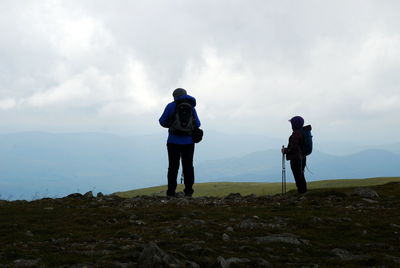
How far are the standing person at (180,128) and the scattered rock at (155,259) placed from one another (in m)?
11.9

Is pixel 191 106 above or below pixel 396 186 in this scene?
above

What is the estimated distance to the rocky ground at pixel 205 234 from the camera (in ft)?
25.3

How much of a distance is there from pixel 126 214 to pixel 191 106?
6.69 metres

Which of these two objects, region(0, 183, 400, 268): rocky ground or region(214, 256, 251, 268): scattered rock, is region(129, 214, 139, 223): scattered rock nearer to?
region(0, 183, 400, 268): rocky ground

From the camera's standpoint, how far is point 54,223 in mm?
12391

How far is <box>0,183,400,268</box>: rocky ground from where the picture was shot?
770 cm

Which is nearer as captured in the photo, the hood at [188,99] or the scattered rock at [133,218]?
the scattered rock at [133,218]

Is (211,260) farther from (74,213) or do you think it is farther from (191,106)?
(191,106)

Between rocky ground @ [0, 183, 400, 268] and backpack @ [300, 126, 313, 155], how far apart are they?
3.31 metres

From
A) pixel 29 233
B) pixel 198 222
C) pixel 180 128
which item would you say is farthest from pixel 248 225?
pixel 180 128

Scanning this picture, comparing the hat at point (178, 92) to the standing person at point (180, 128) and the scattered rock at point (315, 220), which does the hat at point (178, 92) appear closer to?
the standing person at point (180, 128)

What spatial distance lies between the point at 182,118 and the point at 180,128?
0.44m

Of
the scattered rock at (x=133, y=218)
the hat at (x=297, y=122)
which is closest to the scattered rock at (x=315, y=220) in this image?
the scattered rock at (x=133, y=218)

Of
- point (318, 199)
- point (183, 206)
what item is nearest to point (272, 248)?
point (183, 206)
